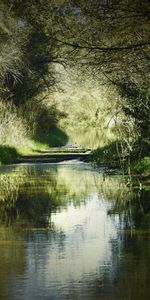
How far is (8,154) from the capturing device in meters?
41.6

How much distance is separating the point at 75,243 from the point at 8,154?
97.5 feet

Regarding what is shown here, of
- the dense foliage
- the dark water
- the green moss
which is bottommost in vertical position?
the dark water

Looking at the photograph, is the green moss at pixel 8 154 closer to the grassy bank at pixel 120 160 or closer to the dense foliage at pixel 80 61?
the dense foliage at pixel 80 61

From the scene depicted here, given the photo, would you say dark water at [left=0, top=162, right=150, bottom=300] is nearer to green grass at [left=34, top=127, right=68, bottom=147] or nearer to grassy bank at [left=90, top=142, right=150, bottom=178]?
grassy bank at [left=90, top=142, right=150, bottom=178]

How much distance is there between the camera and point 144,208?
666 inches

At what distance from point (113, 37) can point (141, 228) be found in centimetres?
448

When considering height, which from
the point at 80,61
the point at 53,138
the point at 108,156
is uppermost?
the point at 80,61

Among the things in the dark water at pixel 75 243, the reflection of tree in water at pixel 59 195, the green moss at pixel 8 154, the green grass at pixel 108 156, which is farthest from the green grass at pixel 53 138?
the dark water at pixel 75 243

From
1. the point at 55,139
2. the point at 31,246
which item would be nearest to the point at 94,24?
the point at 31,246

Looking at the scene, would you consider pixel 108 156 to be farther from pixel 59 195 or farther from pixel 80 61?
pixel 80 61

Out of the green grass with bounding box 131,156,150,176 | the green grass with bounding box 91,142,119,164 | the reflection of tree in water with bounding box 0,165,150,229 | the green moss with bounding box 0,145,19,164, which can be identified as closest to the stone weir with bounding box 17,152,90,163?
the green moss with bounding box 0,145,19,164

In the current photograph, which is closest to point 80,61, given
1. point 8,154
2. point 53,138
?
point 8,154

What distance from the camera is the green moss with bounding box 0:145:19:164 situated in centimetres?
3994

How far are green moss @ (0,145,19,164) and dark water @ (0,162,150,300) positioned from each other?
17119mm
